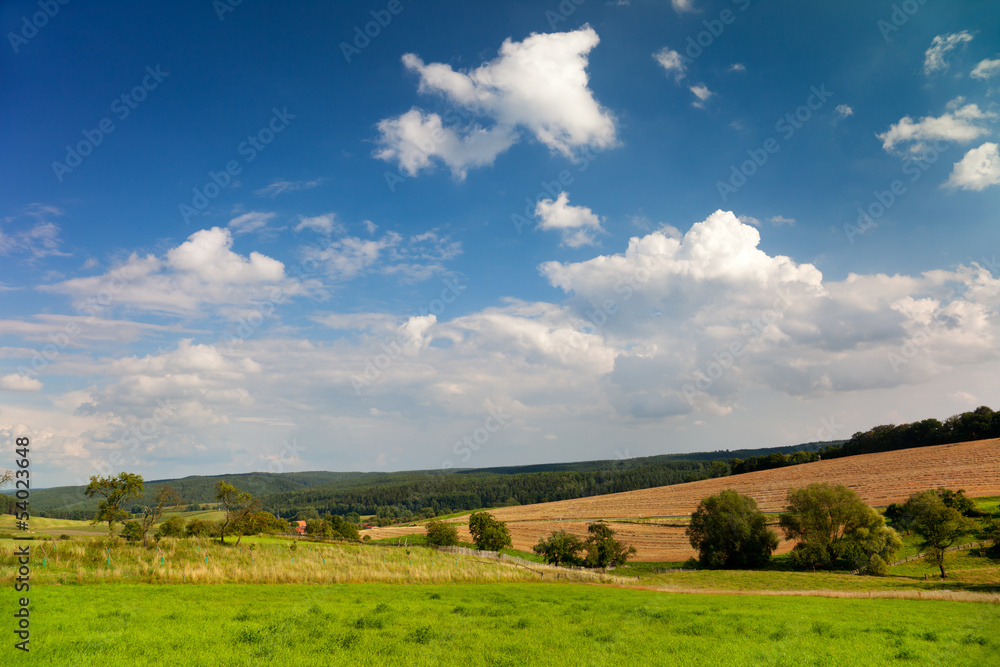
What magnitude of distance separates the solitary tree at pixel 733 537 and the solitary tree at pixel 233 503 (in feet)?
208

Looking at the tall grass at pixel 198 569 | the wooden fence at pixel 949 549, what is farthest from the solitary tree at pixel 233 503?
the wooden fence at pixel 949 549

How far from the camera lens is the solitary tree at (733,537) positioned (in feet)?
235

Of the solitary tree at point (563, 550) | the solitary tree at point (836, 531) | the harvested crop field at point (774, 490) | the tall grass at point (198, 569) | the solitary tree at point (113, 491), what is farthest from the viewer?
the harvested crop field at point (774, 490)

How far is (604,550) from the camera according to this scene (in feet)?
234

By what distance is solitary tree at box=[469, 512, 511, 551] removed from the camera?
3022 inches

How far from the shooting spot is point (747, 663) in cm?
1395

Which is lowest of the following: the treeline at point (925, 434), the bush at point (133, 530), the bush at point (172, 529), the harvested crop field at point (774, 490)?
the harvested crop field at point (774, 490)

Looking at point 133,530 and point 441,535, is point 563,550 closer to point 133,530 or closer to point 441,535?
point 441,535

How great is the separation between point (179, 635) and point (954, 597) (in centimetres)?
4829

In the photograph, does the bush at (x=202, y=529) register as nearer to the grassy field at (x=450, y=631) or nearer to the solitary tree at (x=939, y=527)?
the grassy field at (x=450, y=631)

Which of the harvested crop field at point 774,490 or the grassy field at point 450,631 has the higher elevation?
the grassy field at point 450,631

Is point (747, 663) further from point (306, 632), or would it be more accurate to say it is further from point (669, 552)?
point (669, 552)

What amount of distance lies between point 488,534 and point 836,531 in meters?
50.7

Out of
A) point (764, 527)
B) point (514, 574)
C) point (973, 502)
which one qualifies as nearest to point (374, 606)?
point (514, 574)
